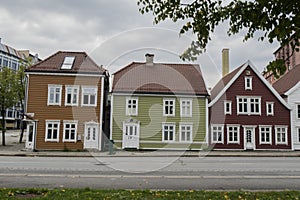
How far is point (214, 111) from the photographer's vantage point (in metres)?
30.3

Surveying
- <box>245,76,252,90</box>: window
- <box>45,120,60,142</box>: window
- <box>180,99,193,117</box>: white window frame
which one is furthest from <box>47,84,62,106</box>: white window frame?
<box>245,76,252,90</box>: window

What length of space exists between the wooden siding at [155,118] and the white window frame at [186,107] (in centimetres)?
29

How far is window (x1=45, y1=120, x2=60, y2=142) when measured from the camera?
2730 centimetres

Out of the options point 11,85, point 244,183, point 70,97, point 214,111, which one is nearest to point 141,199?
point 244,183

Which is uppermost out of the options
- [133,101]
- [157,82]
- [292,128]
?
[157,82]

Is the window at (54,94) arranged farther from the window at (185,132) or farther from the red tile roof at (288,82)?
the red tile roof at (288,82)

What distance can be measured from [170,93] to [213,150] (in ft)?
22.1

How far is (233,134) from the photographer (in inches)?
1183

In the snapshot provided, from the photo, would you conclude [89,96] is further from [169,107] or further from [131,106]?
[169,107]

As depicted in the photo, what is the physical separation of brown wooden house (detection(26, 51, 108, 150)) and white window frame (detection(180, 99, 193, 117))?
24.9 feet

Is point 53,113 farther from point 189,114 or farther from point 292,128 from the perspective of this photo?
point 292,128

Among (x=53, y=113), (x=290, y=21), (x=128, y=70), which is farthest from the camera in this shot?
(x=128, y=70)

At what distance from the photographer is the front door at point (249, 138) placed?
2972cm

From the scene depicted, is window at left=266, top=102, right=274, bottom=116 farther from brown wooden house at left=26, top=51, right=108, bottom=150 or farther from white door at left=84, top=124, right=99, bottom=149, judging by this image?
white door at left=84, top=124, right=99, bottom=149
